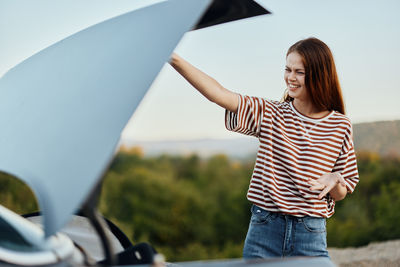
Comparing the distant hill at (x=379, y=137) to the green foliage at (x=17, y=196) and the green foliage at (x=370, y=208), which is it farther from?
the green foliage at (x=17, y=196)

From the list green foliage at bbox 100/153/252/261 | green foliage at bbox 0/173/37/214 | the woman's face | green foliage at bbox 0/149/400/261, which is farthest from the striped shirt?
green foliage at bbox 100/153/252/261

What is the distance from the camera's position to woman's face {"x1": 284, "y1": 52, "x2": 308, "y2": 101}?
2.14m

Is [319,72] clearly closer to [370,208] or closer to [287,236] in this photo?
[287,236]

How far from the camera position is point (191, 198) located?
29.9ft

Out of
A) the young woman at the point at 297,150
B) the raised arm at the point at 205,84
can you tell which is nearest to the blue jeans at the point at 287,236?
the young woman at the point at 297,150

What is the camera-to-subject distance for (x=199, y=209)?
9070 mm

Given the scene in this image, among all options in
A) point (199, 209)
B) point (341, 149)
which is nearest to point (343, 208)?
point (199, 209)

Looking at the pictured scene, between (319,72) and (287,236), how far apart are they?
0.78 metres

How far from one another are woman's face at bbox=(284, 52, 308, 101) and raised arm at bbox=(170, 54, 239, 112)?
0.29 m

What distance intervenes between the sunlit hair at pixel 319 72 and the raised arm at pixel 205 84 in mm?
386

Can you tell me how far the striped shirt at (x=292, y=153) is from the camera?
203cm

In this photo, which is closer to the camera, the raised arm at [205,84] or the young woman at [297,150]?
the raised arm at [205,84]

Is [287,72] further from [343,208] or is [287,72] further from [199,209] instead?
[199,209]

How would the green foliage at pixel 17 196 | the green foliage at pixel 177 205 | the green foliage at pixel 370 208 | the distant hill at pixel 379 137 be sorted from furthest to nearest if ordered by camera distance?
the green foliage at pixel 177 205, the distant hill at pixel 379 137, the green foliage at pixel 17 196, the green foliage at pixel 370 208
